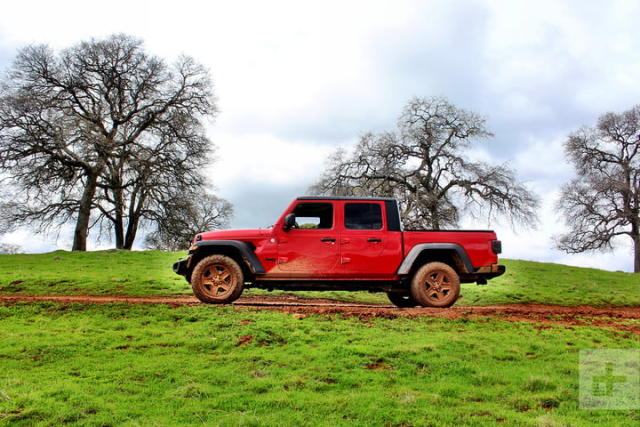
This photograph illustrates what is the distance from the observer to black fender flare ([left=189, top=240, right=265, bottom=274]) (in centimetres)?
1013

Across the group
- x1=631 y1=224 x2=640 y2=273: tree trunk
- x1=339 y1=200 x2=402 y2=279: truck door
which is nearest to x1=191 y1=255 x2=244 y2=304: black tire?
x1=339 y1=200 x2=402 y2=279: truck door

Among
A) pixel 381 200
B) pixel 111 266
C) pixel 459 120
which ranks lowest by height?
pixel 111 266

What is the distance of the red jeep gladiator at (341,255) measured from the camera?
1021 cm

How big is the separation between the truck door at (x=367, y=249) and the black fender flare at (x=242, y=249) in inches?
69.7

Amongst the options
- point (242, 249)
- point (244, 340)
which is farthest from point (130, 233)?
point (244, 340)

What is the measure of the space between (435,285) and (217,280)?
4.75 metres

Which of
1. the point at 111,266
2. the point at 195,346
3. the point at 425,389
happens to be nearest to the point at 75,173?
the point at 111,266

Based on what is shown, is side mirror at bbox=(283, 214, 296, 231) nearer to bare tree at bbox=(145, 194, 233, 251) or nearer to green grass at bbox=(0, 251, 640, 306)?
green grass at bbox=(0, 251, 640, 306)

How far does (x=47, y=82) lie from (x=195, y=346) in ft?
96.0

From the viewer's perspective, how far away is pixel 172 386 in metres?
5.98

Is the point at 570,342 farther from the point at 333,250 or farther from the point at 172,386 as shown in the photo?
the point at 172,386

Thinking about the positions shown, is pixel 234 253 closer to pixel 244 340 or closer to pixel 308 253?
pixel 308 253

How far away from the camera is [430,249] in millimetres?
10469

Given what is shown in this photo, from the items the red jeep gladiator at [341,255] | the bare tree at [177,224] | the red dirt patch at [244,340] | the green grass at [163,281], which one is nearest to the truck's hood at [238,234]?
the red jeep gladiator at [341,255]
